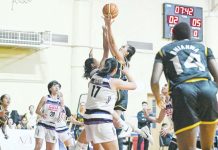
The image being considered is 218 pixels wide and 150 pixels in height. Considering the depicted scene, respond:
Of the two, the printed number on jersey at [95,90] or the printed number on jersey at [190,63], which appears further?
the printed number on jersey at [95,90]

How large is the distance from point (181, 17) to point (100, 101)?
49.0ft

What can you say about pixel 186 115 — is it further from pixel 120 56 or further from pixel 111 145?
pixel 120 56

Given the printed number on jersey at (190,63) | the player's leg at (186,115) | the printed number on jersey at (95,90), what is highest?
the printed number on jersey at (190,63)

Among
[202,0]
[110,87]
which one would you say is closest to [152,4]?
[202,0]

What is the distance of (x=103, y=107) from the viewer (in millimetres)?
6703

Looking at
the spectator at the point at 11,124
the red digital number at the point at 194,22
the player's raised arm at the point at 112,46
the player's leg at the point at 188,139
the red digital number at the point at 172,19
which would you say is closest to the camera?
the player's leg at the point at 188,139

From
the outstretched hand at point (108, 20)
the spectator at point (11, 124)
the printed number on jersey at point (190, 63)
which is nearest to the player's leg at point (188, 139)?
the printed number on jersey at point (190, 63)

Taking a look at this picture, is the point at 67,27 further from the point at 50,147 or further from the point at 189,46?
the point at 189,46

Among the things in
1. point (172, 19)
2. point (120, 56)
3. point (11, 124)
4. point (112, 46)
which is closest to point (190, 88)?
point (112, 46)

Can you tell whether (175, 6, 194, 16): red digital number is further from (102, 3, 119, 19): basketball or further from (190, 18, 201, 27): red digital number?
(102, 3, 119, 19): basketball

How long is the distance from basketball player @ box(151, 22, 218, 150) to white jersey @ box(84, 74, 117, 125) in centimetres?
138

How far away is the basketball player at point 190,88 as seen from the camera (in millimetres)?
5156

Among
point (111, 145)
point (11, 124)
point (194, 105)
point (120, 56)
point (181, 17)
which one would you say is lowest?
point (11, 124)

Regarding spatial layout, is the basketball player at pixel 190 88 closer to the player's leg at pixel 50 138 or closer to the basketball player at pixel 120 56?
the basketball player at pixel 120 56
